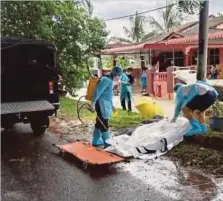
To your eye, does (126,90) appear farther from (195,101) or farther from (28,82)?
(195,101)

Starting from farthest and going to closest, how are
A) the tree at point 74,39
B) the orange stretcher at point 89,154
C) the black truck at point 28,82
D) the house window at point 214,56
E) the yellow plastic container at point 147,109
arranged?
the house window at point 214,56, the tree at point 74,39, the yellow plastic container at point 147,109, the black truck at point 28,82, the orange stretcher at point 89,154

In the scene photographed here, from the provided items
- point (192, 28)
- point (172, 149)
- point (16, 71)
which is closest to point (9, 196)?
point (172, 149)

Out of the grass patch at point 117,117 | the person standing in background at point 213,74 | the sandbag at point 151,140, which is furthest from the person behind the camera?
the person standing in background at point 213,74

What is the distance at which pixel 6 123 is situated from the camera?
28.1ft

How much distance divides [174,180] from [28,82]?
170 inches

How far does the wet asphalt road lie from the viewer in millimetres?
5277

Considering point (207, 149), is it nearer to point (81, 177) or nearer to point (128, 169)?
point (128, 169)

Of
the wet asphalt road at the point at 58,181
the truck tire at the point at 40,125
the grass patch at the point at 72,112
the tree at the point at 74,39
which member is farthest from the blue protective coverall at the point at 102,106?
the tree at the point at 74,39

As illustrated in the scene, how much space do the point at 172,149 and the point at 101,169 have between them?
5.07 ft

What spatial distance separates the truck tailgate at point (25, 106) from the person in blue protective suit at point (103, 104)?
1366 millimetres

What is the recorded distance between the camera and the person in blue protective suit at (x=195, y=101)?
7802 millimetres

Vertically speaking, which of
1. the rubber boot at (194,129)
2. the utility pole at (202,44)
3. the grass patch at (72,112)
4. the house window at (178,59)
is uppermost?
the utility pole at (202,44)

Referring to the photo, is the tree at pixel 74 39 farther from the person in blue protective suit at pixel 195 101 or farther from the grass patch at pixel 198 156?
the grass patch at pixel 198 156

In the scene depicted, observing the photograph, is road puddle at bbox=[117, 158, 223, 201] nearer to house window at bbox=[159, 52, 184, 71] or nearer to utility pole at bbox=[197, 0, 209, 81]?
utility pole at bbox=[197, 0, 209, 81]
